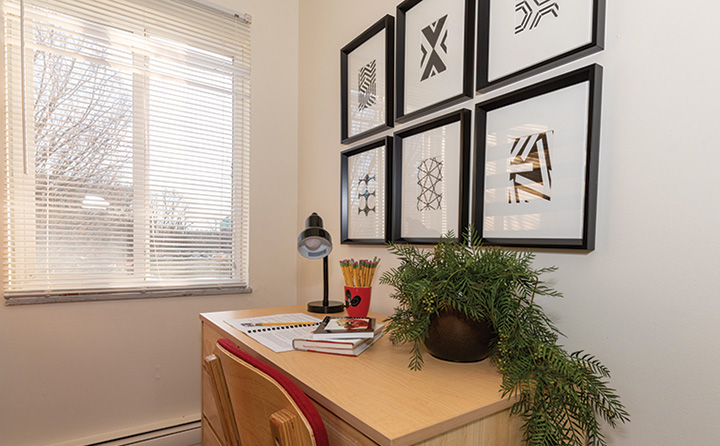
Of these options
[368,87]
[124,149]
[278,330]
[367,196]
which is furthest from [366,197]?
[124,149]

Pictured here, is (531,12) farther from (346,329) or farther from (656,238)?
(346,329)

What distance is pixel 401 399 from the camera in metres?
0.69

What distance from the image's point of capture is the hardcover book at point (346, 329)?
1001mm

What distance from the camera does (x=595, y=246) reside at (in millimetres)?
893

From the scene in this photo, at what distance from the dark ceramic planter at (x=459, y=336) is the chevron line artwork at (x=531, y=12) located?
0.78 meters

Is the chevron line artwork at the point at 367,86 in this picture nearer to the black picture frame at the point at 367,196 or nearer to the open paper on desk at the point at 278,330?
the black picture frame at the point at 367,196

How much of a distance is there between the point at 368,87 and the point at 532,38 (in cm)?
78

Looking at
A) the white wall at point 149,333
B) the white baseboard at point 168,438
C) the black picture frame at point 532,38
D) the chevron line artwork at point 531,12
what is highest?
the chevron line artwork at point 531,12

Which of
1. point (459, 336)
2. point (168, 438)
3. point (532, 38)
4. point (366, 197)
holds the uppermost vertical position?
point (532, 38)

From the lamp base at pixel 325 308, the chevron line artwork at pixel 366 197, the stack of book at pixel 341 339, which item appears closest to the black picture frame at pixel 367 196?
the chevron line artwork at pixel 366 197

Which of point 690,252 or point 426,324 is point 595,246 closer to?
point 690,252

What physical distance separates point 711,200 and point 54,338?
7.39 ft

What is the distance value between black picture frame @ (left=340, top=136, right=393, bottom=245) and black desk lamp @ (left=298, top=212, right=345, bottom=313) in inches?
8.8

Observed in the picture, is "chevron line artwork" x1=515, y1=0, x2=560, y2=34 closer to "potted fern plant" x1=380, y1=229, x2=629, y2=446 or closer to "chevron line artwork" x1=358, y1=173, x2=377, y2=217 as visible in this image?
"potted fern plant" x1=380, y1=229, x2=629, y2=446
